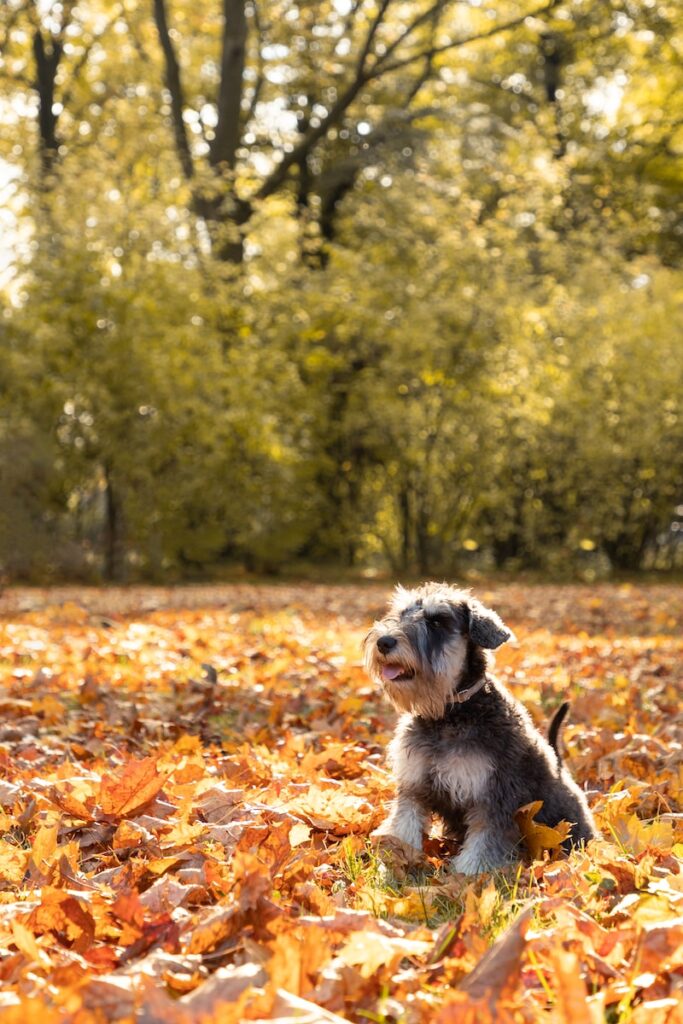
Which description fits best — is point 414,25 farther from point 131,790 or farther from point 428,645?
point 131,790

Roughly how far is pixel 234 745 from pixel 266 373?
47.3ft

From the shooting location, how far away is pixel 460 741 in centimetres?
390

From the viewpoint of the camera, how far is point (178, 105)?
21641mm

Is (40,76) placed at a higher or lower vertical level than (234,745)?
higher

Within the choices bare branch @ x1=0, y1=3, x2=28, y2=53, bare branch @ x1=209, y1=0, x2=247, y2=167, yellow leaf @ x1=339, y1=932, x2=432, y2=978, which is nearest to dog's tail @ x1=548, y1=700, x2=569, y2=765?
yellow leaf @ x1=339, y1=932, x2=432, y2=978

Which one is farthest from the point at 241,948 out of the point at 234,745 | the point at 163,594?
the point at 163,594

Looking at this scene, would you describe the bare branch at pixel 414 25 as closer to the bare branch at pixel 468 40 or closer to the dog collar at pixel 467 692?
the bare branch at pixel 468 40

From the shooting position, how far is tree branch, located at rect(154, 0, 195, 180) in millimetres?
20797

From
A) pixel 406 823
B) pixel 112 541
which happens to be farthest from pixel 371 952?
pixel 112 541

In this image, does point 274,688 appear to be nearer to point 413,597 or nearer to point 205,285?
point 413,597

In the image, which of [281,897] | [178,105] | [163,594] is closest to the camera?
[281,897]

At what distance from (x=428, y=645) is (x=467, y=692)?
226 millimetres

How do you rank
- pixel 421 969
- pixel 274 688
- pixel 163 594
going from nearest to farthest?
pixel 421 969 → pixel 274 688 → pixel 163 594

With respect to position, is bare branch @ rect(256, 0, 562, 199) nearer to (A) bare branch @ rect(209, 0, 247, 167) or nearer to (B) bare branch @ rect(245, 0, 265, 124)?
(A) bare branch @ rect(209, 0, 247, 167)
